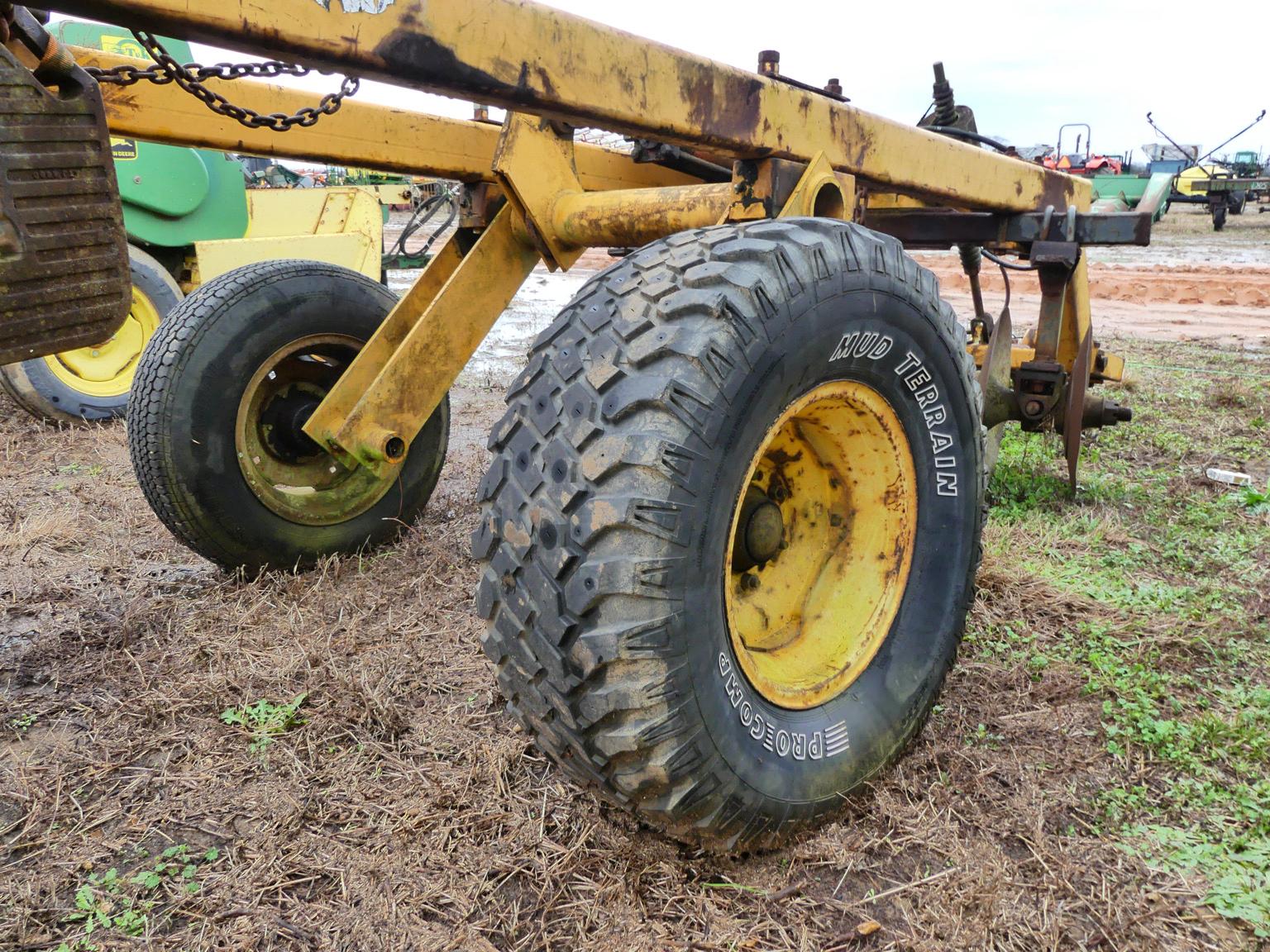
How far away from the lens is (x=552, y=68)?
2.12 metres

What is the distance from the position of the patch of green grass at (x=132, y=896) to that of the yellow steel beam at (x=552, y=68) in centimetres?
178

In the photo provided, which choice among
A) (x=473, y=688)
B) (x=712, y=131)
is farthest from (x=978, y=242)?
(x=473, y=688)

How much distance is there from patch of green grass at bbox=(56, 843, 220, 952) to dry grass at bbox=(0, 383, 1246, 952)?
0.10ft

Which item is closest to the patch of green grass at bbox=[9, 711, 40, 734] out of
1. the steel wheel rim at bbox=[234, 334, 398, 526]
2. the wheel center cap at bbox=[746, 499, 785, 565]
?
the steel wheel rim at bbox=[234, 334, 398, 526]

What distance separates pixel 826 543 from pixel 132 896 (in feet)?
6.17

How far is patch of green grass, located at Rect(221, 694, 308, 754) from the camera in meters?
2.63

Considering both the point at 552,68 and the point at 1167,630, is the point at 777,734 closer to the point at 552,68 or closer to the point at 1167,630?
the point at 552,68

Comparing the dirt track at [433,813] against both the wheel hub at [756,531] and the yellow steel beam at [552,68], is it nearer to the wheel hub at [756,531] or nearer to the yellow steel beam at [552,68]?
the wheel hub at [756,531]

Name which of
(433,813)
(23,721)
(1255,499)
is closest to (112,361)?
(23,721)

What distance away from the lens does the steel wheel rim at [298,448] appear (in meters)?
3.67

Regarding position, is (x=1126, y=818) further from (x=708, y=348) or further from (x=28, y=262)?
(x=28, y=262)

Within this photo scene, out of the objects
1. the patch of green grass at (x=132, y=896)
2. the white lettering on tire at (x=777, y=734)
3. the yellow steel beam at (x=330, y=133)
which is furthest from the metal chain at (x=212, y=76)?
the patch of green grass at (x=132, y=896)

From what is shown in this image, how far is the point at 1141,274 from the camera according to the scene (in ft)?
56.5

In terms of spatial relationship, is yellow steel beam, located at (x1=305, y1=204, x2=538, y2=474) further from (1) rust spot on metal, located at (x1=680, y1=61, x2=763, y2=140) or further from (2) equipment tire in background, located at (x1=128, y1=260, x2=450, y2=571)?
(1) rust spot on metal, located at (x1=680, y1=61, x2=763, y2=140)
